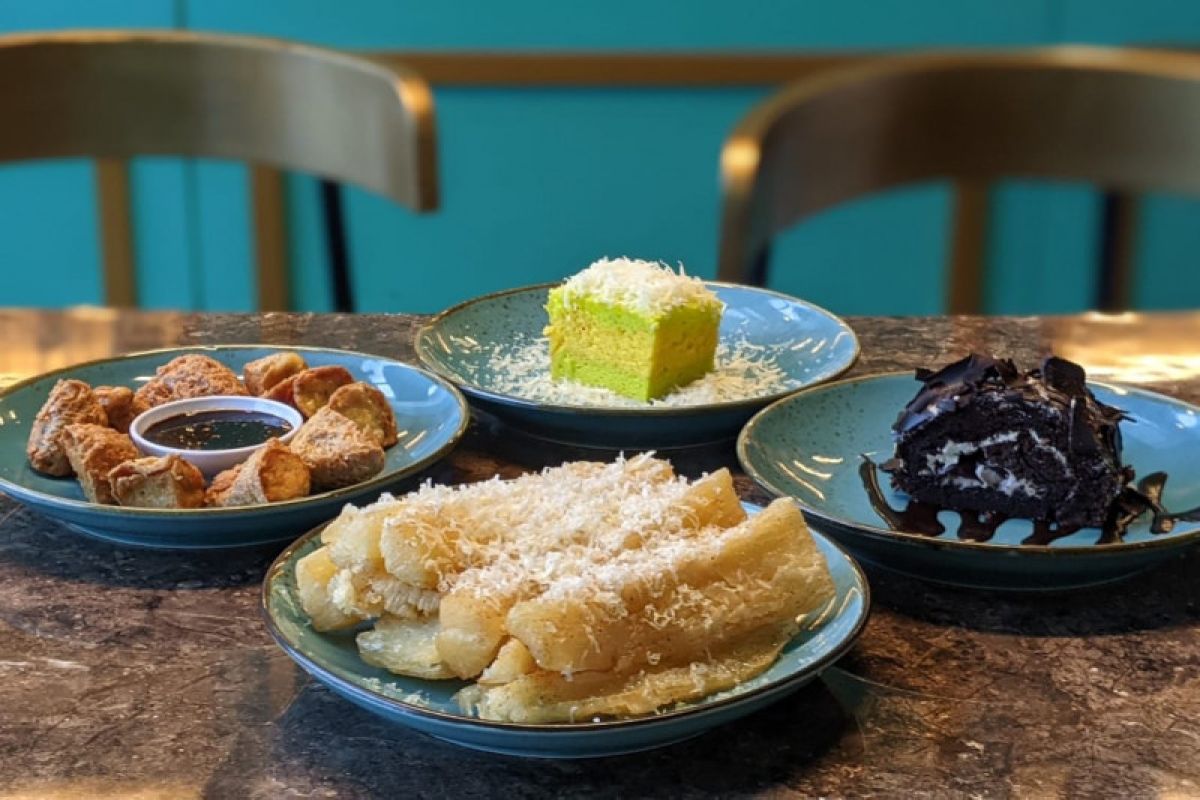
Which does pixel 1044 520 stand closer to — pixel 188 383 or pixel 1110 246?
pixel 188 383

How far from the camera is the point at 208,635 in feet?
3.63

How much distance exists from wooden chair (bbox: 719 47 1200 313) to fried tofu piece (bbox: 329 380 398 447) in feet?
2.78

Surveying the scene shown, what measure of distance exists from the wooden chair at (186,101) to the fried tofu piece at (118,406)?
0.83 metres

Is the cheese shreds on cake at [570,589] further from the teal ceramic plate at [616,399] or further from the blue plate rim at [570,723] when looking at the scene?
the teal ceramic plate at [616,399]

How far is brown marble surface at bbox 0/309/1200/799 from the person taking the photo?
0.94 m

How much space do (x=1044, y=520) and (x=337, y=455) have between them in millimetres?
553

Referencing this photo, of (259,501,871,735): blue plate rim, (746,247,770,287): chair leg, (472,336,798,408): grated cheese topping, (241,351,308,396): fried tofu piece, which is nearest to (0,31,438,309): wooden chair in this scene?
(746,247,770,287): chair leg

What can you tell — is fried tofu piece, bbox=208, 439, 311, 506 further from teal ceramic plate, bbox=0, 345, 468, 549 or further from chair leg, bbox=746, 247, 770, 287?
chair leg, bbox=746, 247, 770, 287

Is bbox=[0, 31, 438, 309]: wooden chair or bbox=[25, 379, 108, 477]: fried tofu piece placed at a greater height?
bbox=[0, 31, 438, 309]: wooden chair

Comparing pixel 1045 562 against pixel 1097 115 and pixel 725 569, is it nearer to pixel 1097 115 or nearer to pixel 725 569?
pixel 725 569

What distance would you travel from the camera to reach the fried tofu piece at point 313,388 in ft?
4.64

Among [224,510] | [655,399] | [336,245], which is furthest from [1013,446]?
[336,245]

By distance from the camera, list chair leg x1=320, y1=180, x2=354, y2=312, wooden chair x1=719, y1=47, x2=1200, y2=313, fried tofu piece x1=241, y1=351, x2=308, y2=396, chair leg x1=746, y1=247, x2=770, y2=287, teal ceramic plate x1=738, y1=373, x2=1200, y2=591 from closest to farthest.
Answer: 1. teal ceramic plate x1=738, y1=373, x2=1200, y2=591
2. fried tofu piece x1=241, y1=351, x2=308, y2=396
3. chair leg x1=746, y1=247, x2=770, y2=287
4. wooden chair x1=719, y1=47, x2=1200, y2=313
5. chair leg x1=320, y1=180, x2=354, y2=312

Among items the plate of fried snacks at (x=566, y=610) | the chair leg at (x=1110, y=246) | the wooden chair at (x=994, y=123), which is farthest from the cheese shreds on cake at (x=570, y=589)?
the chair leg at (x=1110, y=246)
